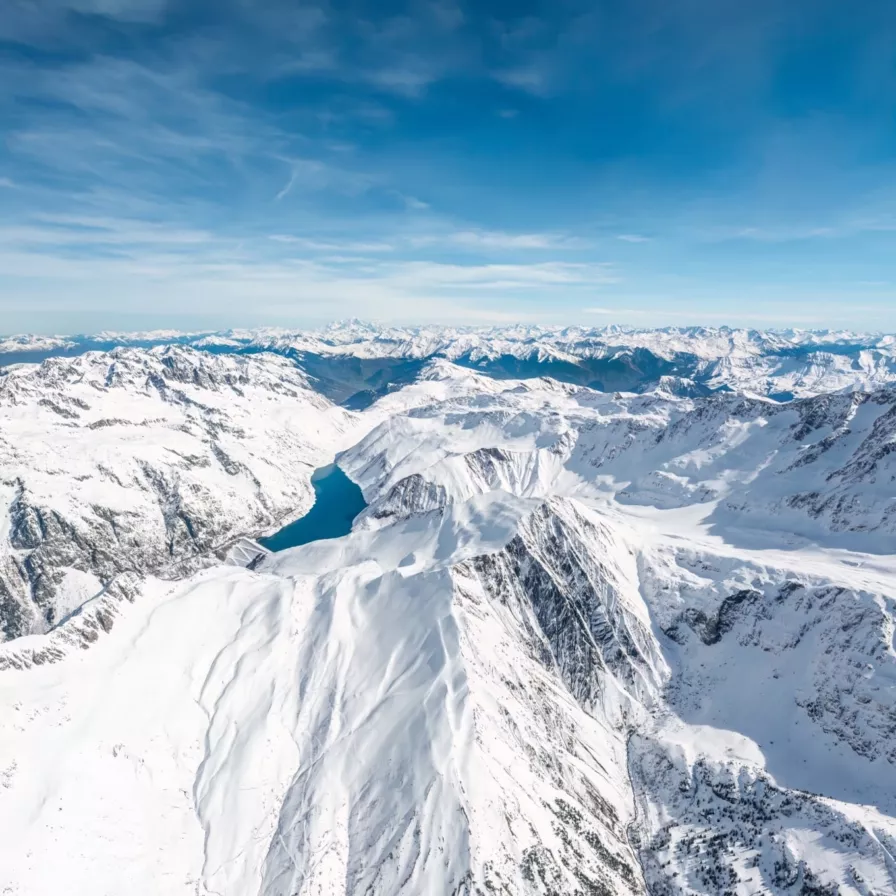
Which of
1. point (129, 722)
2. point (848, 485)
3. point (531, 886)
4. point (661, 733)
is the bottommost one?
point (661, 733)

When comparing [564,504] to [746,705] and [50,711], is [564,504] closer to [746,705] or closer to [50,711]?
[746,705]

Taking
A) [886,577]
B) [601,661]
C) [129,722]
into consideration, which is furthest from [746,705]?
[129,722]

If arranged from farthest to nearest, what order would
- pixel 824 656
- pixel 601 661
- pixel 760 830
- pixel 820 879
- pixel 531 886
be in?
pixel 601 661 → pixel 824 656 → pixel 760 830 → pixel 820 879 → pixel 531 886

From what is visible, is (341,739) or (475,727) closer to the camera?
(475,727)

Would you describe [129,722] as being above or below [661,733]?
above

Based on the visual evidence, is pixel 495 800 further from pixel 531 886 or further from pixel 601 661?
pixel 601 661

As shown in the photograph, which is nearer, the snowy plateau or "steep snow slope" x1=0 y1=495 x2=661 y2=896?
"steep snow slope" x1=0 y1=495 x2=661 y2=896

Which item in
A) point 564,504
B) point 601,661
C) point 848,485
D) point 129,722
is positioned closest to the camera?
point 129,722

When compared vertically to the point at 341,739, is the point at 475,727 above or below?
above

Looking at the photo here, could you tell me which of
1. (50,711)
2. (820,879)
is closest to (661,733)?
(820,879)

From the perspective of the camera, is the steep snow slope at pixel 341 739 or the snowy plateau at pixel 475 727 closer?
the steep snow slope at pixel 341 739

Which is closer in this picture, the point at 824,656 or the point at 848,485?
the point at 824,656
